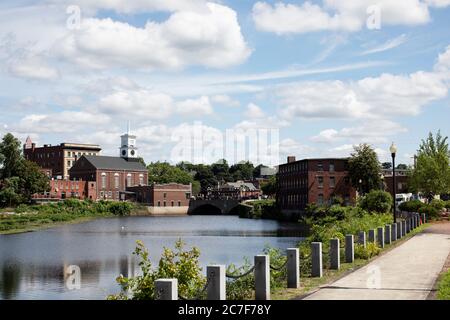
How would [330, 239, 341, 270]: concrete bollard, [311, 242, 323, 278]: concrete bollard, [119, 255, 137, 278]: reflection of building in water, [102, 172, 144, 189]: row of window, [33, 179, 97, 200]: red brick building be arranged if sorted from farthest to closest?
[102, 172, 144, 189]: row of window < [33, 179, 97, 200]: red brick building < [119, 255, 137, 278]: reflection of building in water < [330, 239, 341, 270]: concrete bollard < [311, 242, 323, 278]: concrete bollard

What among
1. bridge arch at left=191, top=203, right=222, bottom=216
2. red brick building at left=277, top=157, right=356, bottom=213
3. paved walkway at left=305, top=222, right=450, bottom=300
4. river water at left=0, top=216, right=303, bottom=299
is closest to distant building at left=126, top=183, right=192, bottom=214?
bridge arch at left=191, top=203, right=222, bottom=216

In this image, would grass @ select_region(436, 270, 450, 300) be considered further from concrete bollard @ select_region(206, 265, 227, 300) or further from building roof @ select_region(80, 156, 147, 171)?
building roof @ select_region(80, 156, 147, 171)

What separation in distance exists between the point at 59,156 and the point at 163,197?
39.3 m

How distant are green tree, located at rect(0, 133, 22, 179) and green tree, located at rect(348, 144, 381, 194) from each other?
215 feet

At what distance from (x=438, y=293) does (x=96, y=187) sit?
→ 147326mm

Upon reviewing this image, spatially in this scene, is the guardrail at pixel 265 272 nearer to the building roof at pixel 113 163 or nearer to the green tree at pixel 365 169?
the green tree at pixel 365 169

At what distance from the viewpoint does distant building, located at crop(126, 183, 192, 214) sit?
15762 cm

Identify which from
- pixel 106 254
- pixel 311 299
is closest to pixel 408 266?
pixel 311 299

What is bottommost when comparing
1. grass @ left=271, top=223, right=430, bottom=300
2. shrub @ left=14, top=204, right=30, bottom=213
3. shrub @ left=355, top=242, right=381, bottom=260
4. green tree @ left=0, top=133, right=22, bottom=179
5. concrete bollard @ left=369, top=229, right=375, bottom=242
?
shrub @ left=14, top=204, right=30, bottom=213

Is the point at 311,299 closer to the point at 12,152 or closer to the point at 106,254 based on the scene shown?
the point at 106,254

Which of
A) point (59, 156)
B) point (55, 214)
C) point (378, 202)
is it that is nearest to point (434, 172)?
point (378, 202)

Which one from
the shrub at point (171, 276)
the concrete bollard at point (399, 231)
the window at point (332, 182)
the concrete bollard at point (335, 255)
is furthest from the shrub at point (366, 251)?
the window at point (332, 182)

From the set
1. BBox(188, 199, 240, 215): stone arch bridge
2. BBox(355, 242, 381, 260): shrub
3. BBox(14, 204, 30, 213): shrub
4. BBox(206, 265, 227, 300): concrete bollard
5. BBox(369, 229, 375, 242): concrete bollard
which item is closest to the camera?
BBox(206, 265, 227, 300): concrete bollard
